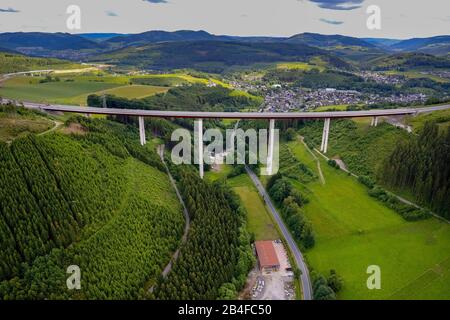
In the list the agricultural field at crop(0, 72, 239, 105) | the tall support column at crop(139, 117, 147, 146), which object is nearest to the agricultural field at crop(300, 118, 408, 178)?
the tall support column at crop(139, 117, 147, 146)

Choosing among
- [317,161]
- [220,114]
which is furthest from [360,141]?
[220,114]

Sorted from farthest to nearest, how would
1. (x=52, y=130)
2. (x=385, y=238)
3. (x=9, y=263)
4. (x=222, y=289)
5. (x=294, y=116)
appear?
(x=294, y=116), (x=52, y=130), (x=385, y=238), (x=222, y=289), (x=9, y=263)

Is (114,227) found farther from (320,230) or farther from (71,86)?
(71,86)

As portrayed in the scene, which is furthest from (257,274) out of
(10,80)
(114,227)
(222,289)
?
(10,80)

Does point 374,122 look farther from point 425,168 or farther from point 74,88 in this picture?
point 74,88

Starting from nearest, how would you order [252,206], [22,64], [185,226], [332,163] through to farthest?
1. [185,226]
2. [252,206]
3. [332,163]
4. [22,64]
